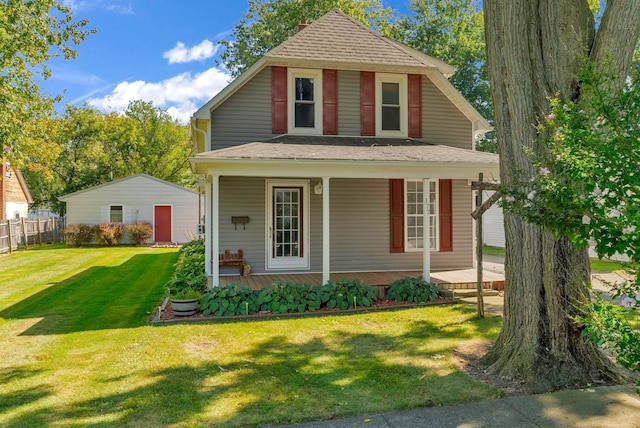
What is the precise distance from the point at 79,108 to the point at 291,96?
82.6 ft

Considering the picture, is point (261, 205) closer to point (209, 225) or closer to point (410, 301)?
point (209, 225)

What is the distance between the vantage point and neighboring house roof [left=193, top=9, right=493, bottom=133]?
9.86 m

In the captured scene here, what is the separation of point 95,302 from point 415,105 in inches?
345

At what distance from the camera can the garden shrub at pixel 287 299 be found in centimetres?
756

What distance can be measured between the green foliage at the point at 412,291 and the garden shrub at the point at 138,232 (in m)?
16.3

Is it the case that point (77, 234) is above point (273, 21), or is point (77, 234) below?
below

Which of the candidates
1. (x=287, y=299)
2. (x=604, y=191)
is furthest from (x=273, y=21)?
(x=604, y=191)

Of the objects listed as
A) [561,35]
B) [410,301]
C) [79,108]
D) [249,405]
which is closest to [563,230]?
[561,35]

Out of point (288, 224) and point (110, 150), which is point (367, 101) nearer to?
point (288, 224)

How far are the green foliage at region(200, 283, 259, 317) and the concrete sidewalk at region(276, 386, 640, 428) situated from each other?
4066 millimetres

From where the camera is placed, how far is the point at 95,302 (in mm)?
8516

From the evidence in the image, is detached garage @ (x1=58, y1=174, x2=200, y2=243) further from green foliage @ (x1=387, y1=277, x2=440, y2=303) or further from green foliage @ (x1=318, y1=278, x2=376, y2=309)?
green foliage @ (x1=387, y1=277, x2=440, y2=303)

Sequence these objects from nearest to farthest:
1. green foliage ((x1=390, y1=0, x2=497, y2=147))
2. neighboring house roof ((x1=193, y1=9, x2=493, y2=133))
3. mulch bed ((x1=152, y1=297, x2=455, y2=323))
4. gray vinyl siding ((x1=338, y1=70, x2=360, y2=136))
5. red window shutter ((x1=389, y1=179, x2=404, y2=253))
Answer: mulch bed ((x1=152, y1=297, x2=455, y2=323)) < neighboring house roof ((x1=193, y1=9, x2=493, y2=133)) < gray vinyl siding ((x1=338, y1=70, x2=360, y2=136)) < red window shutter ((x1=389, y1=179, x2=404, y2=253)) < green foliage ((x1=390, y1=0, x2=497, y2=147))

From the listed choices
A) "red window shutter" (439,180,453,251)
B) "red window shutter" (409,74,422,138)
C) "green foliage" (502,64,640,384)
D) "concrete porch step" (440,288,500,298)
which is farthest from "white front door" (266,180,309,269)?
"green foliage" (502,64,640,384)
